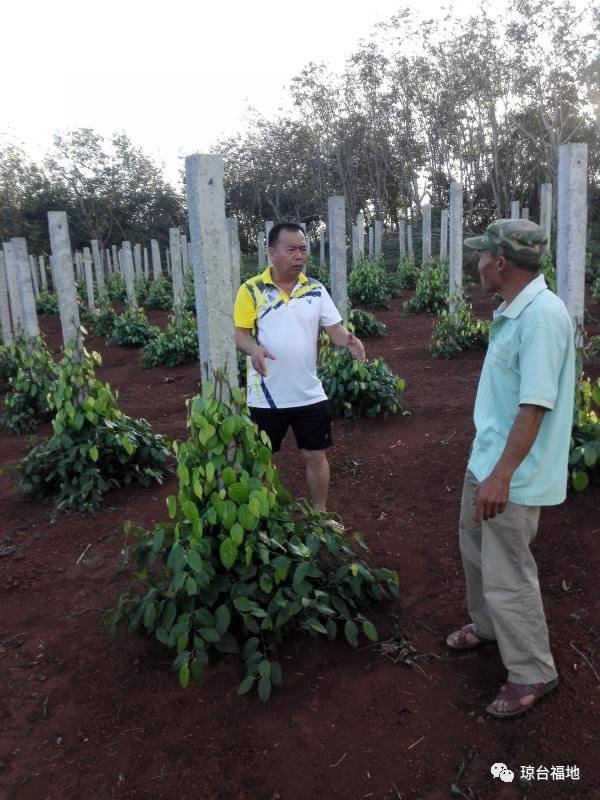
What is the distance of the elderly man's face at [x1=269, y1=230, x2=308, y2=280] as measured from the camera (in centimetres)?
332

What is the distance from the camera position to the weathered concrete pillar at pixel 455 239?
26.8 feet

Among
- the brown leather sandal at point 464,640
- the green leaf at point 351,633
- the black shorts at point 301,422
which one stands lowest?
the brown leather sandal at point 464,640

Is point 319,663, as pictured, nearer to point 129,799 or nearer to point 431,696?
point 431,696

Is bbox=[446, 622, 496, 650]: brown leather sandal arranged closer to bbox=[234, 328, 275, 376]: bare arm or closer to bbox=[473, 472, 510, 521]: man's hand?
bbox=[473, 472, 510, 521]: man's hand

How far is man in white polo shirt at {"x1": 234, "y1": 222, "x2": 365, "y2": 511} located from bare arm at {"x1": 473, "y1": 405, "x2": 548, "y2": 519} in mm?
1421

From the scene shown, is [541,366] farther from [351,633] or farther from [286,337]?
[286,337]

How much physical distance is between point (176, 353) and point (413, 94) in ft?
69.8

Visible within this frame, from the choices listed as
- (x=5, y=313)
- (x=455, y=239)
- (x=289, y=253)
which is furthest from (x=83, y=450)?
(x=5, y=313)

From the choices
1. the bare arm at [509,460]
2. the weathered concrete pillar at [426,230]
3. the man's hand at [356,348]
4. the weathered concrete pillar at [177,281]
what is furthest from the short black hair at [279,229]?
the weathered concrete pillar at [426,230]

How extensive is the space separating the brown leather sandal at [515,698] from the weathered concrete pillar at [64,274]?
12.7 ft

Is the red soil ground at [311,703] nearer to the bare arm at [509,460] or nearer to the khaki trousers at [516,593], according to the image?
the khaki trousers at [516,593]

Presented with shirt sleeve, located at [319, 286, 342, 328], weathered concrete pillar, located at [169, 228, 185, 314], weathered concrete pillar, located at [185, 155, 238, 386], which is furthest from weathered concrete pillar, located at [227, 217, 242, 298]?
weathered concrete pillar, located at [185, 155, 238, 386]

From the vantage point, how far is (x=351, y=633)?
8.80 feet

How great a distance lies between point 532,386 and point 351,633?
1.28 metres
